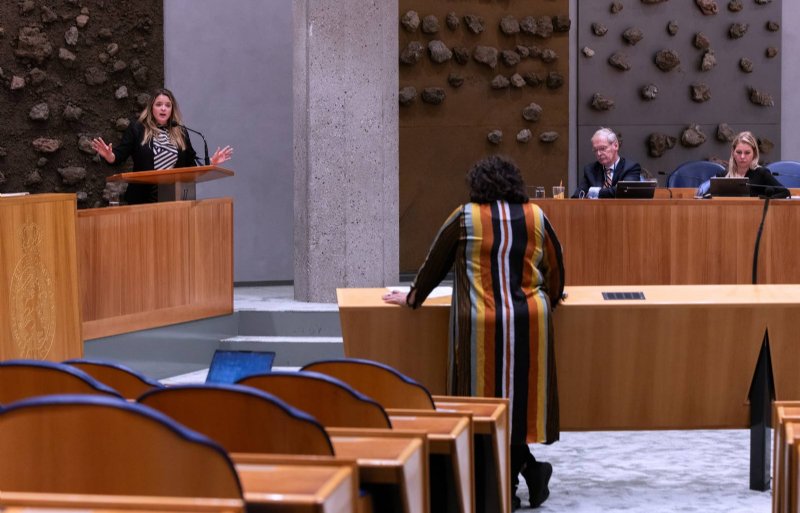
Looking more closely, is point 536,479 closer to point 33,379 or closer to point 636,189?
point 33,379

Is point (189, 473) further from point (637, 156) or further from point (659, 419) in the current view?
point (637, 156)

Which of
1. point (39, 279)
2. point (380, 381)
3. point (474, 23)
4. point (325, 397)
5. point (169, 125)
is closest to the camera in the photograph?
point (325, 397)

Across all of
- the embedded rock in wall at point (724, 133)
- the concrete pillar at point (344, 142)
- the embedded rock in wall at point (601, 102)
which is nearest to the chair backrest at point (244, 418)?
the concrete pillar at point (344, 142)

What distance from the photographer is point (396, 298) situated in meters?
4.46

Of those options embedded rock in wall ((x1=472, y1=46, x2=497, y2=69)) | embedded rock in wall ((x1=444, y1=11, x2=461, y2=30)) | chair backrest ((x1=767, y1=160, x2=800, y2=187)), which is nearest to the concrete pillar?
embedded rock in wall ((x1=444, y1=11, x2=461, y2=30))

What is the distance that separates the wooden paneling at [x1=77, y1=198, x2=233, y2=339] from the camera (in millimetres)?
6449

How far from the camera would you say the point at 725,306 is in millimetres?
4512

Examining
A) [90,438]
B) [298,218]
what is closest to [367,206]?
[298,218]

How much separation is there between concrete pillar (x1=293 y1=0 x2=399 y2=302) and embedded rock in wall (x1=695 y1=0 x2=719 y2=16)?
349 cm

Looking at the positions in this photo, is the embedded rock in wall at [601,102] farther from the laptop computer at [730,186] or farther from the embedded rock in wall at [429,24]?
the laptop computer at [730,186]

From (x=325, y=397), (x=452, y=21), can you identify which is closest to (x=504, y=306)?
(x=325, y=397)

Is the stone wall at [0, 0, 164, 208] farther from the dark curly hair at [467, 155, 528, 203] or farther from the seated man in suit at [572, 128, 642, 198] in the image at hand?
the dark curly hair at [467, 155, 528, 203]

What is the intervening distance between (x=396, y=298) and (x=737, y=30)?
6.91 m

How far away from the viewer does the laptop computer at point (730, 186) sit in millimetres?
6778
